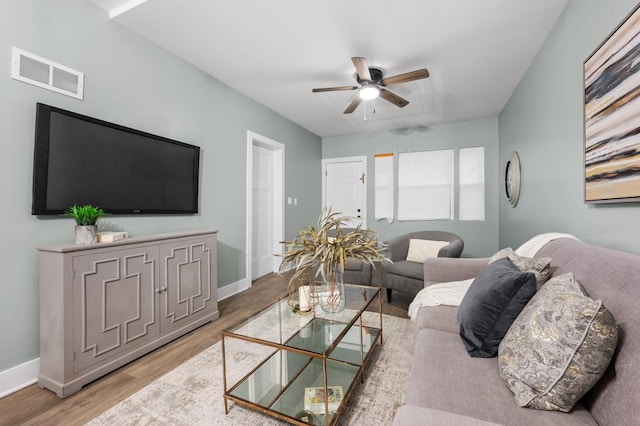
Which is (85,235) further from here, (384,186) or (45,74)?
(384,186)

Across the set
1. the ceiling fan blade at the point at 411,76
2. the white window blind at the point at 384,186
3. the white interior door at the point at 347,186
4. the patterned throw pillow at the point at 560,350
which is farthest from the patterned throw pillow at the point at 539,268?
the white interior door at the point at 347,186

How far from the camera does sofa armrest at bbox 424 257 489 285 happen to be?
2.13 metres

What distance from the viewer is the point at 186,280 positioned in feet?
7.79

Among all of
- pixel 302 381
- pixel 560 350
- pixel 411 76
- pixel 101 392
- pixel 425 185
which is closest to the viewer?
pixel 560 350

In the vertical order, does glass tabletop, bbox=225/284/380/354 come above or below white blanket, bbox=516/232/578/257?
below

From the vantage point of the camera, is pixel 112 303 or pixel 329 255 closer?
pixel 329 255

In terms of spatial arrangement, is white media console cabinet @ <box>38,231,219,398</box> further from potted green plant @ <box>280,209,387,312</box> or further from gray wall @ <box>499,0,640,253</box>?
gray wall @ <box>499,0,640,253</box>

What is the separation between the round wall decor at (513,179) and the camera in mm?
3096

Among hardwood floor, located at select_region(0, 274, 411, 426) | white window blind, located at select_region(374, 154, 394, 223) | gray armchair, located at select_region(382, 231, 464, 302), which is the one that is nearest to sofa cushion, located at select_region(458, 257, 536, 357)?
gray armchair, located at select_region(382, 231, 464, 302)

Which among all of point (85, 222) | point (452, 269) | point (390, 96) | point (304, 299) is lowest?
point (304, 299)

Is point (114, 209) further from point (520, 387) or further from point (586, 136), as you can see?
point (586, 136)

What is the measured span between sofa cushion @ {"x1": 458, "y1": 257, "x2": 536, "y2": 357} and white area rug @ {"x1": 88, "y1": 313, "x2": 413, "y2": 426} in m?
0.61

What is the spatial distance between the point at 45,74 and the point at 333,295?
93.3 inches

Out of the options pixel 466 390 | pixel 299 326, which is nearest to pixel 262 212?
pixel 299 326
